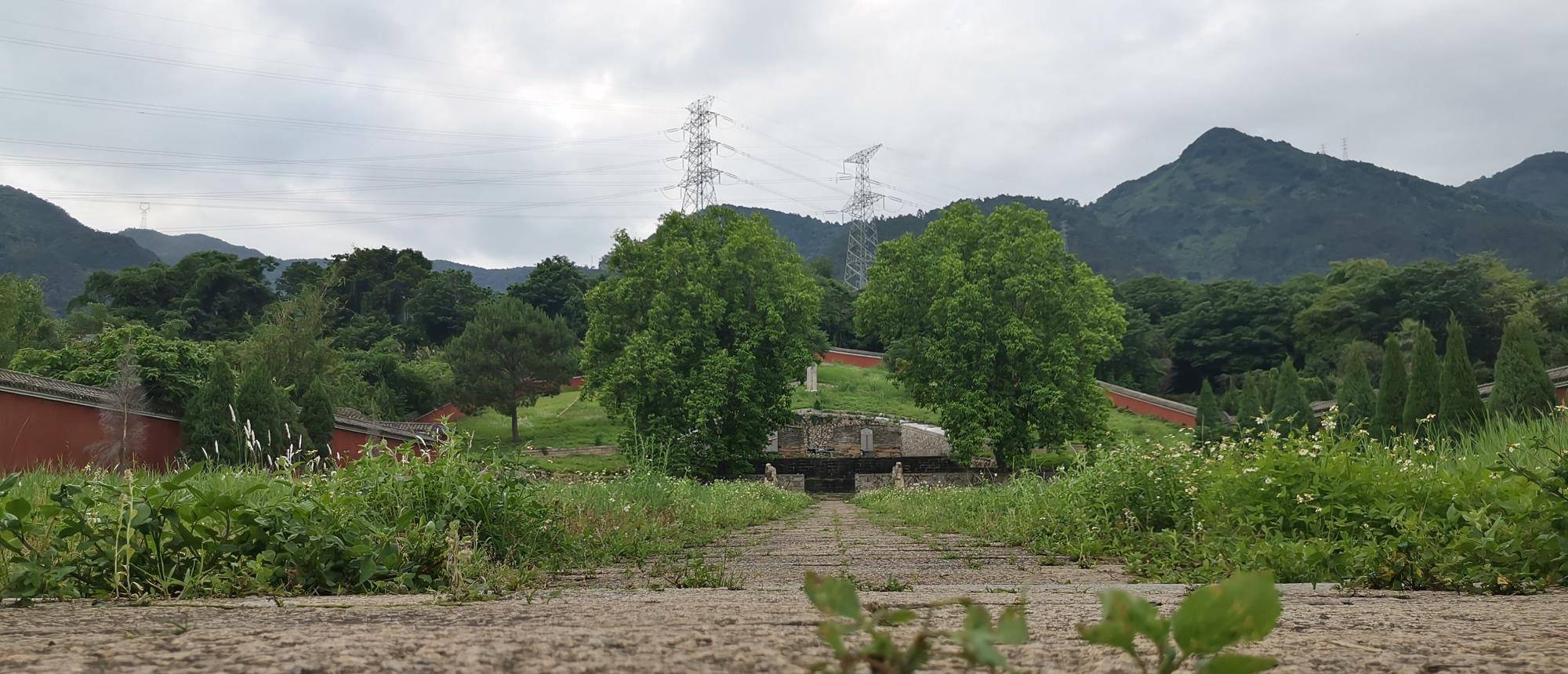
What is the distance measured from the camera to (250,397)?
18578 mm

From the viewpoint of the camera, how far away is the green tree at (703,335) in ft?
74.6

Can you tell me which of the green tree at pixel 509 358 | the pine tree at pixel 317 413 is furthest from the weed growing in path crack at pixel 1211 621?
the green tree at pixel 509 358

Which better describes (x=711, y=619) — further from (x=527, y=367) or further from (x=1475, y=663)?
(x=527, y=367)

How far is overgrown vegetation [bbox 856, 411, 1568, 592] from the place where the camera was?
11.4ft

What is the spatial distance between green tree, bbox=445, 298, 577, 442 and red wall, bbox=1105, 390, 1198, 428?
2210cm

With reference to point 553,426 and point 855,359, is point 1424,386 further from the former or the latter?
point 855,359

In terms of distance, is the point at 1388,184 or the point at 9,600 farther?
the point at 1388,184

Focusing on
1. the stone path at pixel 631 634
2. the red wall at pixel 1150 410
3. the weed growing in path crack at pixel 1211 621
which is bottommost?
the red wall at pixel 1150 410

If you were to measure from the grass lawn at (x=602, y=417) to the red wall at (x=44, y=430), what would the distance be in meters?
14.1

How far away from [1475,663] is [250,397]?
67.7ft

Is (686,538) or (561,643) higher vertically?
(561,643)

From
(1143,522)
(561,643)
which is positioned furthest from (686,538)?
(561,643)

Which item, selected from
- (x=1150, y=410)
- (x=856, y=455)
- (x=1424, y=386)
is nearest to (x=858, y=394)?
(x=856, y=455)

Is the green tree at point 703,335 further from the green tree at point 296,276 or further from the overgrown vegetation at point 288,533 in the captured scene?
the green tree at point 296,276
